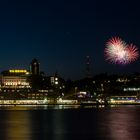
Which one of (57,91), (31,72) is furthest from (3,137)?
(31,72)

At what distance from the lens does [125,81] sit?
593 ft

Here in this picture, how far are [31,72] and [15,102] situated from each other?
47137mm

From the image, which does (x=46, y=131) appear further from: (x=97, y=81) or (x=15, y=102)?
(x=97, y=81)

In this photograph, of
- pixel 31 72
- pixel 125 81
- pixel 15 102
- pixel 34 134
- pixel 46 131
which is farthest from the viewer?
pixel 31 72

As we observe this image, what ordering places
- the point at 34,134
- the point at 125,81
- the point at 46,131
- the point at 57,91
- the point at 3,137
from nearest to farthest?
the point at 3,137 < the point at 34,134 < the point at 46,131 < the point at 57,91 < the point at 125,81

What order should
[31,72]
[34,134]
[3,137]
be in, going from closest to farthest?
1. [3,137]
2. [34,134]
3. [31,72]

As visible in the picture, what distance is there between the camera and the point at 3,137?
47938mm

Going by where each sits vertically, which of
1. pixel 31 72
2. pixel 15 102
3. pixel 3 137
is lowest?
pixel 3 137

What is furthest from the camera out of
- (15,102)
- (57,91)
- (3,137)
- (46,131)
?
(57,91)

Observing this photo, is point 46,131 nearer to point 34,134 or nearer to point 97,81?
point 34,134

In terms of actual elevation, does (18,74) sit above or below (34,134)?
above

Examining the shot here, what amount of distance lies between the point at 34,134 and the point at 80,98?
100m

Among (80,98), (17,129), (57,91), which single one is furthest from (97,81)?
(17,129)

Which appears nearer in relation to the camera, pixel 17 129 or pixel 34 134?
pixel 34 134
